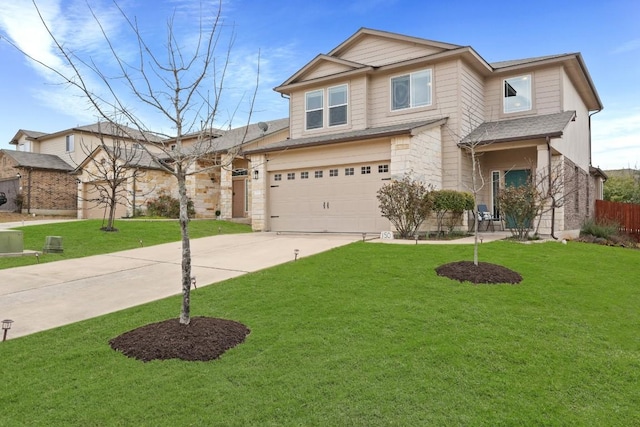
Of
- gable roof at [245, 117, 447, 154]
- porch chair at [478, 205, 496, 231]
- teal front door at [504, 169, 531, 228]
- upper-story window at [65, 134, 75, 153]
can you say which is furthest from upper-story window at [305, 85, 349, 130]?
upper-story window at [65, 134, 75, 153]

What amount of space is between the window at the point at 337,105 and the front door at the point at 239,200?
7.42 metres

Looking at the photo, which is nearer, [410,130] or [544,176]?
[544,176]

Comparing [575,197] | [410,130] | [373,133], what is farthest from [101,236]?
[575,197]

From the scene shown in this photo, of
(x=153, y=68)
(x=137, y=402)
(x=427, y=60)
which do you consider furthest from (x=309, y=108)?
(x=137, y=402)

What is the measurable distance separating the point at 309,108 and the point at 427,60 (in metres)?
5.20

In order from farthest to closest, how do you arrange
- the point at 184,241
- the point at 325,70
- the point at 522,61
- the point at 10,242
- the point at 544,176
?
the point at 325,70 → the point at 522,61 → the point at 544,176 → the point at 10,242 → the point at 184,241

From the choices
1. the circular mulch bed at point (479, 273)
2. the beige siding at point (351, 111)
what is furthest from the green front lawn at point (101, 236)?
Result: the circular mulch bed at point (479, 273)

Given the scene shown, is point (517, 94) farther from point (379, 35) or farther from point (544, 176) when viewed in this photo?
point (379, 35)

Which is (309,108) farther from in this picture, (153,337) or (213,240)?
(153,337)

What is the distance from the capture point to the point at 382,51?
16344mm

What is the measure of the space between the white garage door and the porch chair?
3730mm

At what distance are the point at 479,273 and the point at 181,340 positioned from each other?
4.89 metres

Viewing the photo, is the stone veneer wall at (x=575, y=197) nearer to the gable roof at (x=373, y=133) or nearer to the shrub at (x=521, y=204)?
the shrub at (x=521, y=204)

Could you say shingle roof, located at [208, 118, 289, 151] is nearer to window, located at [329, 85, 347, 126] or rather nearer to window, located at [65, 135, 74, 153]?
window, located at [329, 85, 347, 126]
